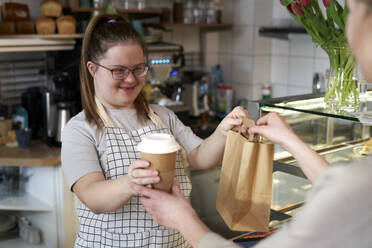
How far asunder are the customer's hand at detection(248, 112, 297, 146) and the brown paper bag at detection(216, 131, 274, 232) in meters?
0.03

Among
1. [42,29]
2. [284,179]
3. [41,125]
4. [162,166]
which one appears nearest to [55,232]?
[41,125]

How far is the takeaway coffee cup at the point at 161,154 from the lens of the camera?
982mm

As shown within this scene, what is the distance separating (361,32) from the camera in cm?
69

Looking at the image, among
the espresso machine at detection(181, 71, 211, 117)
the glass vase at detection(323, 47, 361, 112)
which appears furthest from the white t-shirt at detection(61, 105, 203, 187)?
the espresso machine at detection(181, 71, 211, 117)

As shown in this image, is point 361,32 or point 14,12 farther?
point 14,12

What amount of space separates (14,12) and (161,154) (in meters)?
1.91

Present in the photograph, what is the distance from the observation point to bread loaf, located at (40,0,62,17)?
2533 mm

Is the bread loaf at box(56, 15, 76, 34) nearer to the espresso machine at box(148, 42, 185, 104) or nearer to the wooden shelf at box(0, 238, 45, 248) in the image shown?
the espresso machine at box(148, 42, 185, 104)

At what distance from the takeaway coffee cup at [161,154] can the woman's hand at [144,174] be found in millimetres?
13

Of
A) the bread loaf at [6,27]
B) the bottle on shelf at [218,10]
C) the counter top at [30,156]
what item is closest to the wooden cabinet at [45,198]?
the counter top at [30,156]

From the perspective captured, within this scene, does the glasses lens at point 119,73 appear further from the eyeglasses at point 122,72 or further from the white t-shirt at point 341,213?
the white t-shirt at point 341,213

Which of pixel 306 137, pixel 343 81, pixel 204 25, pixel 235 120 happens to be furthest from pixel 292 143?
pixel 204 25

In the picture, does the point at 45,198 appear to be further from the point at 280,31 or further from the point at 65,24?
the point at 280,31

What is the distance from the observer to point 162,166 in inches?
39.6
